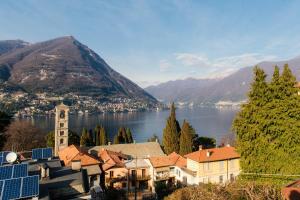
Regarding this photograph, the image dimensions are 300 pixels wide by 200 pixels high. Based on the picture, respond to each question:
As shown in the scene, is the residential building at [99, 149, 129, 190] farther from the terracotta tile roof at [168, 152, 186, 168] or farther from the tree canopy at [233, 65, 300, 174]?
the tree canopy at [233, 65, 300, 174]

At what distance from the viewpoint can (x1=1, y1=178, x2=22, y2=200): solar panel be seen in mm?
17130

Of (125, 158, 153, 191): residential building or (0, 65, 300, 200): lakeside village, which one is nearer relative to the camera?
(0, 65, 300, 200): lakeside village

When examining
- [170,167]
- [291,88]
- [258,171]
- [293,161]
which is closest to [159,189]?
[170,167]

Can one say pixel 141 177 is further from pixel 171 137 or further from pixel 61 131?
pixel 61 131

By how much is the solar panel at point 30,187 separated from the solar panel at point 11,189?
0.99 ft

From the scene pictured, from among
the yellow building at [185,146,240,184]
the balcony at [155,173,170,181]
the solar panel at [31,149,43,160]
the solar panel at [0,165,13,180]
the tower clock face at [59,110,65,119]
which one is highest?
the tower clock face at [59,110,65,119]

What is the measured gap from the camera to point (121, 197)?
108 ft

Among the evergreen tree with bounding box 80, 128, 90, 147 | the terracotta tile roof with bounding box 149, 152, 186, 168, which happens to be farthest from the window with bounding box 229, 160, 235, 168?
the evergreen tree with bounding box 80, 128, 90, 147

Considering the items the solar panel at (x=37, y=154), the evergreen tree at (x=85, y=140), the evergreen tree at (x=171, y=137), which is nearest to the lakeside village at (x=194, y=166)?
the solar panel at (x=37, y=154)

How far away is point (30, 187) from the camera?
58.7 feet

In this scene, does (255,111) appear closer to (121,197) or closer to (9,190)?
(121,197)

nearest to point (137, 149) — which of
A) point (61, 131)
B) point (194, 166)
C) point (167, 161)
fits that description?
point (167, 161)

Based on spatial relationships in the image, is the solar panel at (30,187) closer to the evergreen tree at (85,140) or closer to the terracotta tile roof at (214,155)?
the terracotta tile roof at (214,155)

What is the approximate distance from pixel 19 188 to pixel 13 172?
2.86 meters
